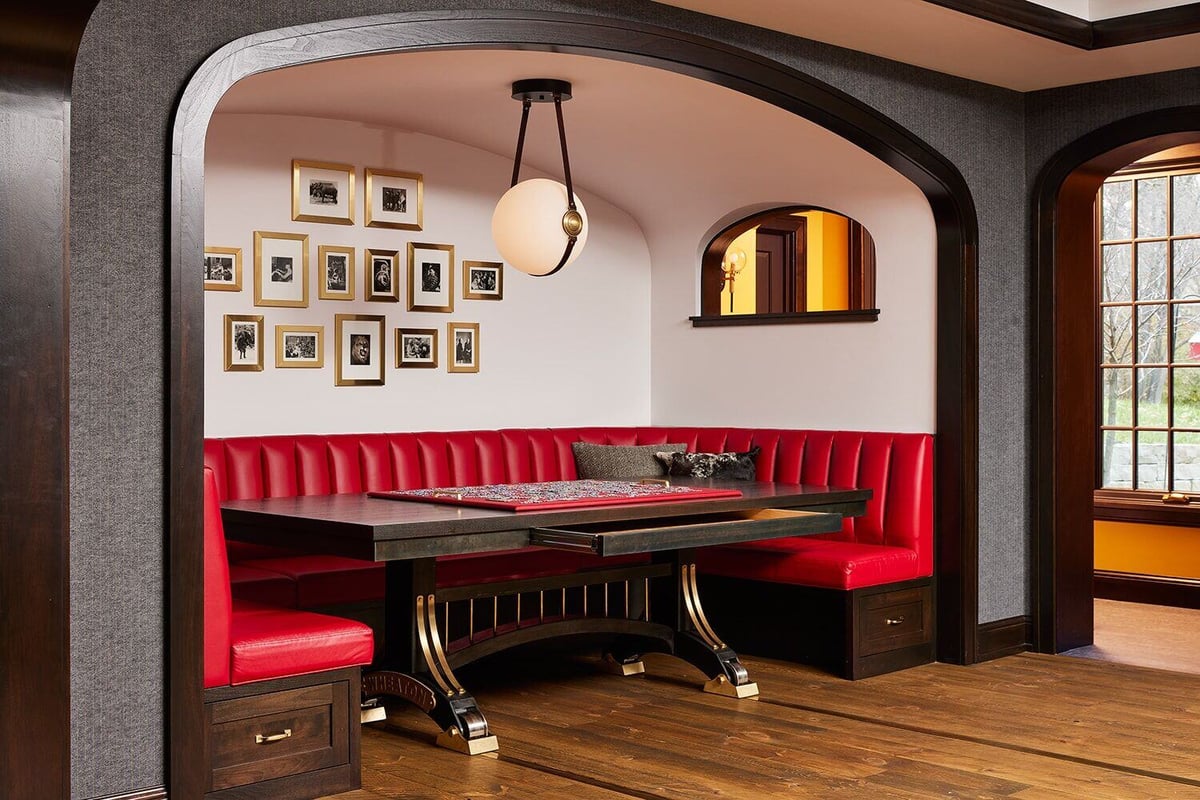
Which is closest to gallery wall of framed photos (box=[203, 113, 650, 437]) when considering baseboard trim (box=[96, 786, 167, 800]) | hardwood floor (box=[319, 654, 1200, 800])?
hardwood floor (box=[319, 654, 1200, 800])

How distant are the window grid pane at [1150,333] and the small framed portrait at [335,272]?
3.95 m

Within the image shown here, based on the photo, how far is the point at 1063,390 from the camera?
5766 millimetres

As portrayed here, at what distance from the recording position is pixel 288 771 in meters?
3.58

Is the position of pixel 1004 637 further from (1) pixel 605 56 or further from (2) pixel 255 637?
(2) pixel 255 637

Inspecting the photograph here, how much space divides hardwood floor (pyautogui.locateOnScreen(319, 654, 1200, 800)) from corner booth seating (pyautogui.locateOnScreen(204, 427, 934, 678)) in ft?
0.53

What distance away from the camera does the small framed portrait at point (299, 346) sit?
18.2 feet

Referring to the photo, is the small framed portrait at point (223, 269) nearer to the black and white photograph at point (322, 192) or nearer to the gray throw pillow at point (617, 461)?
the black and white photograph at point (322, 192)

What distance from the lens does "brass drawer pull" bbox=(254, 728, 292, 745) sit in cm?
352

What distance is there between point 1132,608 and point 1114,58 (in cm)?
297

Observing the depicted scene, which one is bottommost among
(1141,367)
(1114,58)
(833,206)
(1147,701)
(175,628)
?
(1147,701)

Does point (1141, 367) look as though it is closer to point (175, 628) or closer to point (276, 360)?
point (276, 360)

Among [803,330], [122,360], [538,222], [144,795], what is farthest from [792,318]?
[144,795]

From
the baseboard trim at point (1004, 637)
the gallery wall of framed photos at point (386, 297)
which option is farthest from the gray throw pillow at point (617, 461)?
the baseboard trim at point (1004, 637)

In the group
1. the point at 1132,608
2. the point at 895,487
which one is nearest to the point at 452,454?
the point at 895,487
